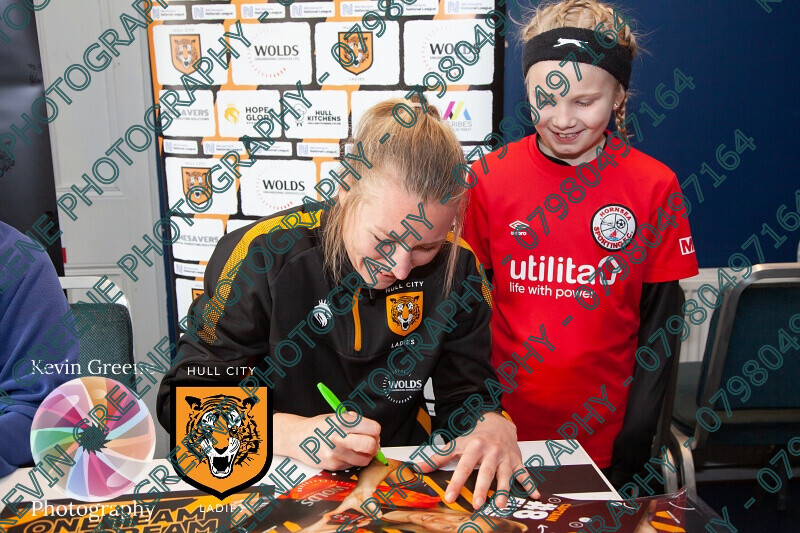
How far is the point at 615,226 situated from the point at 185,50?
4.73ft

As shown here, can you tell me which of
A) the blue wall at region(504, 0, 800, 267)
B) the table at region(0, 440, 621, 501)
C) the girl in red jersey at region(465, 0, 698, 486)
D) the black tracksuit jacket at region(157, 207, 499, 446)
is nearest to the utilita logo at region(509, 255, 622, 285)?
the girl in red jersey at region(465, 0, 698, 486)

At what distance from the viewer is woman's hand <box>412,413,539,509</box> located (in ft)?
2.92

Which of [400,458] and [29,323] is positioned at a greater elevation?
[29,323]

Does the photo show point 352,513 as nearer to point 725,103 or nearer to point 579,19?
point 579,19

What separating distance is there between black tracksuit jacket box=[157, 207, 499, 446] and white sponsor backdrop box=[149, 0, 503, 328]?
93cm

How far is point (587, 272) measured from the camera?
1400 millimetres

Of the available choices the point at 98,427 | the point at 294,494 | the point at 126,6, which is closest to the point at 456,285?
the point at 294,494

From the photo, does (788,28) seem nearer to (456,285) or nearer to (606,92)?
(606,92)

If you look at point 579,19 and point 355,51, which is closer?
point 579,19

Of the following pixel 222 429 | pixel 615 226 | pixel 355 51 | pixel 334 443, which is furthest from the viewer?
pixel 355 51

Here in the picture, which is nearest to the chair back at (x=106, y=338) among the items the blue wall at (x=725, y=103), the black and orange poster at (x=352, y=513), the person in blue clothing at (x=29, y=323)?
the person in blue clothing at (x=29, y=323)

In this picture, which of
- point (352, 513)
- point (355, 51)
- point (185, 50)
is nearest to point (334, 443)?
point (352, 513)

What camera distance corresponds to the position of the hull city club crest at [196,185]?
2.11 m

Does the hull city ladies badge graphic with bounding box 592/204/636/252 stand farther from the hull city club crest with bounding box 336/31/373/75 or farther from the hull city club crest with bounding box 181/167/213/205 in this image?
the hull city club crest with bounding box 181/167/213/205
